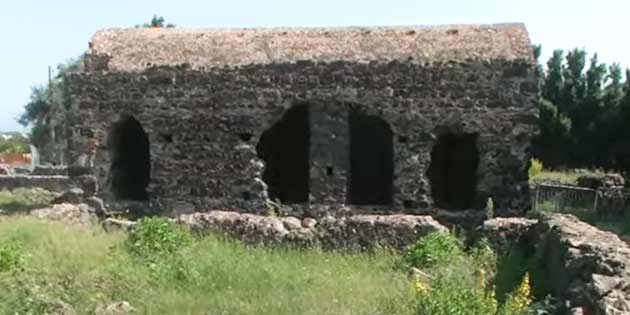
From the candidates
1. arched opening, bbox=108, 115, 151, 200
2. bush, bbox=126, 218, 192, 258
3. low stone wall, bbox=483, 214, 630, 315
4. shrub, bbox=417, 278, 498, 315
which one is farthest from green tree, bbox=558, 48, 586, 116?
shrub, bbox=417, 278, 498, 315

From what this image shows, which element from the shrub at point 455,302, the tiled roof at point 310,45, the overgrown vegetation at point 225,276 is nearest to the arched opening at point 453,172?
the tiled roof at point 310,45

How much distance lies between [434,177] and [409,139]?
2003 millimetres

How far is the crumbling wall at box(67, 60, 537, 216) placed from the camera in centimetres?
1772

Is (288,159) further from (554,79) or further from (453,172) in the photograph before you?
(554,79)

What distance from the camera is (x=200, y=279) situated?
415 inches

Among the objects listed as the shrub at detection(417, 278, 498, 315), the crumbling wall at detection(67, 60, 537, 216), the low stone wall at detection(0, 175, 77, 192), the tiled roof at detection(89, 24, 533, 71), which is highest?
the tiled roof at detection(89, 24, 533, 71)

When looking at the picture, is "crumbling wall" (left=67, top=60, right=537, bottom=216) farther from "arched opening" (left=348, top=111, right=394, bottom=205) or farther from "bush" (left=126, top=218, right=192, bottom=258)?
"bush" (left=126, top=218, right=192, bottom=258)

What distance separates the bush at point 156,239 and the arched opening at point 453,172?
7.80 m

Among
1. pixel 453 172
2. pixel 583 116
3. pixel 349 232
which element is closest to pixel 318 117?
pixel 453 172

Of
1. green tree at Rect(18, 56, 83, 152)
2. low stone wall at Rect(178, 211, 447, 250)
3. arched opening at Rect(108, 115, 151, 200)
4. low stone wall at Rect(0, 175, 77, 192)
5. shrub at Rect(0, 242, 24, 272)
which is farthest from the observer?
green tree at Rect(18, 56, 83, 152)

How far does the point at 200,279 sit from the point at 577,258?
3870 millimetres

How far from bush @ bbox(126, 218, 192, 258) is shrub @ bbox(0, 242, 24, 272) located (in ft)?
4.54

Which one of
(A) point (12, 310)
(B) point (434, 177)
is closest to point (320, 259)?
(A) point (12, 310)

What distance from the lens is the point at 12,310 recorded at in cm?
879
